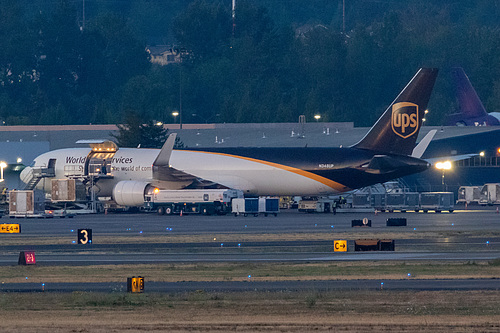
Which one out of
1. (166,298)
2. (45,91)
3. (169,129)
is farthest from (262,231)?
(45,91)

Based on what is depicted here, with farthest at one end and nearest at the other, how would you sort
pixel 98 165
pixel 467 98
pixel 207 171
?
pixel 467 98 < pixel 98 165 < pixel 207 171

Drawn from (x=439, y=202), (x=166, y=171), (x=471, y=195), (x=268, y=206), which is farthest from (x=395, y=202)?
(x=166, y=171)

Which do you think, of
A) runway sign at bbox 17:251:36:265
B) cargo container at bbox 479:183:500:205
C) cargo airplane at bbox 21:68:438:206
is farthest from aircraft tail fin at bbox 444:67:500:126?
runway sign at bbox 17:251:36:265

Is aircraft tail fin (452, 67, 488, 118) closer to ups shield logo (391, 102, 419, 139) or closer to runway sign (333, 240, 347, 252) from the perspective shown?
ups shield logo (391, 102, 419, 139)

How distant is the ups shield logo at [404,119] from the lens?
66.5 meters

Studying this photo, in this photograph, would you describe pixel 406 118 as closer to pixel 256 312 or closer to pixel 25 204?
pixel 25 204

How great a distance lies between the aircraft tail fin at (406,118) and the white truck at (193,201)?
10913 mm

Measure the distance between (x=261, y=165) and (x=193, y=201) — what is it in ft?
19.9

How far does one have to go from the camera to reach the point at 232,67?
158 m

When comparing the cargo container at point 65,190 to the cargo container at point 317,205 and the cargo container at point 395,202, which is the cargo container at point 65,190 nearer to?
the cargo container at point 317,205

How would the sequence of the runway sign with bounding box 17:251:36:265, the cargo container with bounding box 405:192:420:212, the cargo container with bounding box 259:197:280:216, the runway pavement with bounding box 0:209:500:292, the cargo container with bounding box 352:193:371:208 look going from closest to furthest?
the runway sign with bounding box 17:251:36:265, the runway pavement with bounding box 0:209:500:292, the cargo container with bounding box 259:197:280:216, the cargo container with bounding box 405:192:420:212, the cargo container with bounding box 352:193:371:208

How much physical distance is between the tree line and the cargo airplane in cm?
5479

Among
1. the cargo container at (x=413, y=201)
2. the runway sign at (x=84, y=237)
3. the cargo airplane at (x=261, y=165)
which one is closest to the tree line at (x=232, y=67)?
the cargo airplane at (x=261, y=165)

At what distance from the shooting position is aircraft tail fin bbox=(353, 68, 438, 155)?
66500mm
